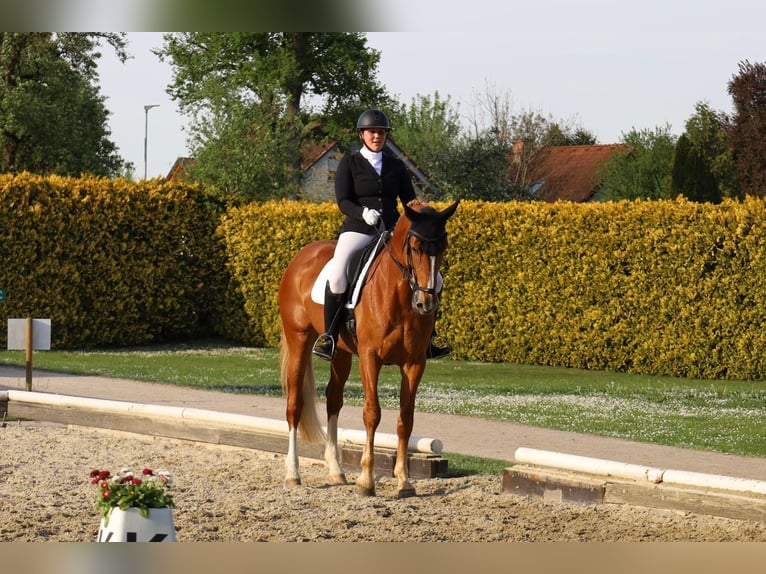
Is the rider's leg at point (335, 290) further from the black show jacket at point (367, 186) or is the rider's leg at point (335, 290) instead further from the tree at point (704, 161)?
the tree at point (704, 161)

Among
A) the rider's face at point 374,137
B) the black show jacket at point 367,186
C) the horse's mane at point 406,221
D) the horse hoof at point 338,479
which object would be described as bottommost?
the horse hoof at point 338,479

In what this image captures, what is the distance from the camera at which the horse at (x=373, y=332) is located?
7383 millimetres

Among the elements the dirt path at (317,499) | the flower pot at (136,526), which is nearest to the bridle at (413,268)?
the dirt path at (317,499)

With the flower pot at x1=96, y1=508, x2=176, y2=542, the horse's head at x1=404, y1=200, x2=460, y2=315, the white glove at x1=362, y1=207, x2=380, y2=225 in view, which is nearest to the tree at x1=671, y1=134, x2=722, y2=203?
the white glove at x1=362, y1=207, x2=380, y2=225

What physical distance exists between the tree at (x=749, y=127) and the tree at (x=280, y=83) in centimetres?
1428

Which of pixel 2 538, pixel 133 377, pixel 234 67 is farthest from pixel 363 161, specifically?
pixel 234 67

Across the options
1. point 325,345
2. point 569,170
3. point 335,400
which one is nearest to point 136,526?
point 325,345

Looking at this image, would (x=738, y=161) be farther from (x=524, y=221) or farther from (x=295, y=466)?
(x=295, y=466)

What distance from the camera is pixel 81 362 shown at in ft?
66.6

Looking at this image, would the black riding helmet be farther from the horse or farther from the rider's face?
the horse

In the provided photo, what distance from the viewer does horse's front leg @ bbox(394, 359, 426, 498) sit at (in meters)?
7.92

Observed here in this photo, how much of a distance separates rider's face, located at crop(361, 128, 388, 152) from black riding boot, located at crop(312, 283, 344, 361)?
43.6 inches

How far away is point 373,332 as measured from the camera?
25.9 ft

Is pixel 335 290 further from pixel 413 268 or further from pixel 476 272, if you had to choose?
pixel 476 272
